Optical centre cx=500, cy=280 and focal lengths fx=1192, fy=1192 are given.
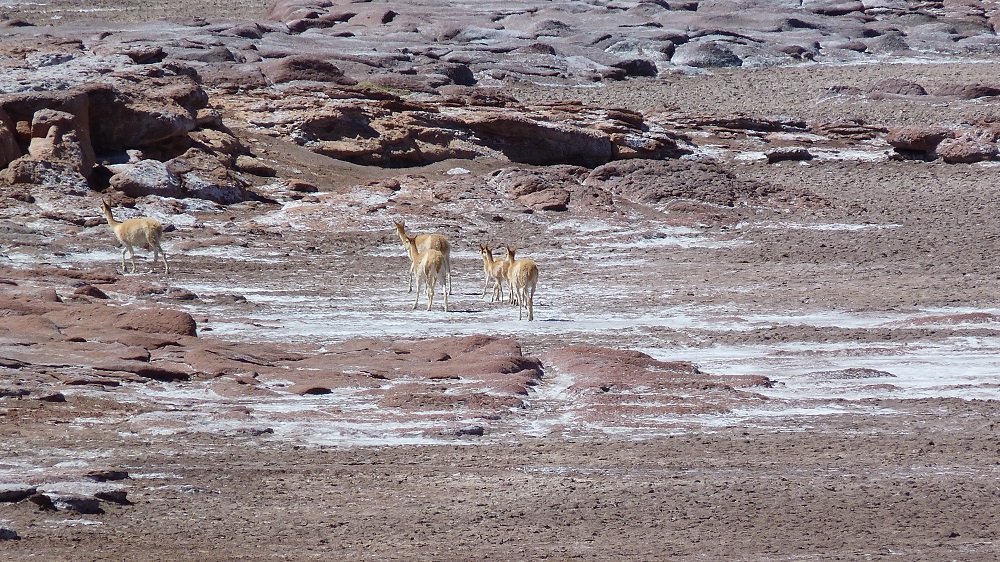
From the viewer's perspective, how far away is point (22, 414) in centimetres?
1067

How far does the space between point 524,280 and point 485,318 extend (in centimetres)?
106

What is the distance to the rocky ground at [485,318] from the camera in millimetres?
8695

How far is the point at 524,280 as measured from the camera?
57.5ft

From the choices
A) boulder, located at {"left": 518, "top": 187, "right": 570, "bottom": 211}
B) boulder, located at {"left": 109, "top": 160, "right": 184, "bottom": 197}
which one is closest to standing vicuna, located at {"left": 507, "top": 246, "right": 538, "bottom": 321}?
boulder, located at {"left": 518, "top": 187, "right": 570, "bottom": 211}

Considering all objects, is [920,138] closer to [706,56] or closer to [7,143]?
[706,56]

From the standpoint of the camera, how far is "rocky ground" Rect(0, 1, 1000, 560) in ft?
A: 28.5

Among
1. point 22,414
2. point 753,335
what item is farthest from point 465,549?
point 753,335

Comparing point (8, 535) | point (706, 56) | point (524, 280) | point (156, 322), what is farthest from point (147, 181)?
point (706, 56)

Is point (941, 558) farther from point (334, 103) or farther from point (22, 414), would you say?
point (334, 103)

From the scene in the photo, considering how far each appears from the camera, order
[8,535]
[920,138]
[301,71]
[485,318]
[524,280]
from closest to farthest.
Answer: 1. [8,535]
2. [524,280]
3. [485,318]
4. [920,138]
5. [301,71]

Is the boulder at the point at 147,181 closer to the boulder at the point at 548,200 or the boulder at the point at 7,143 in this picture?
the boulder at the point at 7,143

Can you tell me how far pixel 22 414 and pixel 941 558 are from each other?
25.4ft

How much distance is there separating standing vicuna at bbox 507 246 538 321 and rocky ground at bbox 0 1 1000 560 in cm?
32

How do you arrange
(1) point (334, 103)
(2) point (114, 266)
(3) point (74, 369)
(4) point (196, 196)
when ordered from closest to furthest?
(3) point (74, 369), (2) point (114, 266), (4) point (196, 196), (1) point (334, 103)
